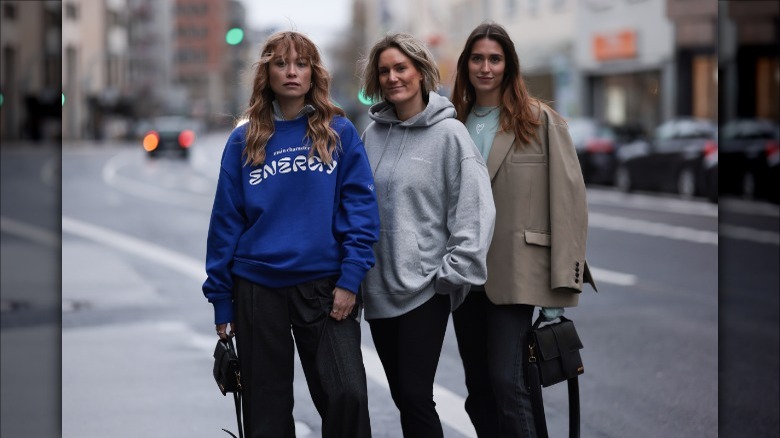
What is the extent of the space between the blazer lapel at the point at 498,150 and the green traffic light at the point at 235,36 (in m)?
19.0

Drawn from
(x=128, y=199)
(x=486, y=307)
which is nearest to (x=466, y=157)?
(x=486, y=307)

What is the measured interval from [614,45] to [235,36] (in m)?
19.0

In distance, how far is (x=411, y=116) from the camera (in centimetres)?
413

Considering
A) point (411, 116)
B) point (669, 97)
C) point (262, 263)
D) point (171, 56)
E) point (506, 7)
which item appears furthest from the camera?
point (171, 56)

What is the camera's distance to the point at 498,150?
4.23 metres

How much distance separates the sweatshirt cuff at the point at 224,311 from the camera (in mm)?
3955

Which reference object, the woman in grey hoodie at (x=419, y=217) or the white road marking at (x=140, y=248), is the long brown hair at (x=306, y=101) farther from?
the white road marking at (x=140, y=248)

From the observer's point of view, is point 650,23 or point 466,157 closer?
point 466,157

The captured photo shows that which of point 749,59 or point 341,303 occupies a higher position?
point 749,59

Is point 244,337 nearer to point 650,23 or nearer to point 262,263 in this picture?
point 262,263

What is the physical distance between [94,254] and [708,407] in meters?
9.63

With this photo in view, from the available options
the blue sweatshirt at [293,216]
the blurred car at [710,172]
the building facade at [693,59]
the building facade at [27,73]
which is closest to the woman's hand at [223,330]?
the blue sweatshirt at [293,216]

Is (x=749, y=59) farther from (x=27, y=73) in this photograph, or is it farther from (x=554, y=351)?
(x=27, y=73)

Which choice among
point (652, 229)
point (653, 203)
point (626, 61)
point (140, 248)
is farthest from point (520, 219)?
point (626, 61)
